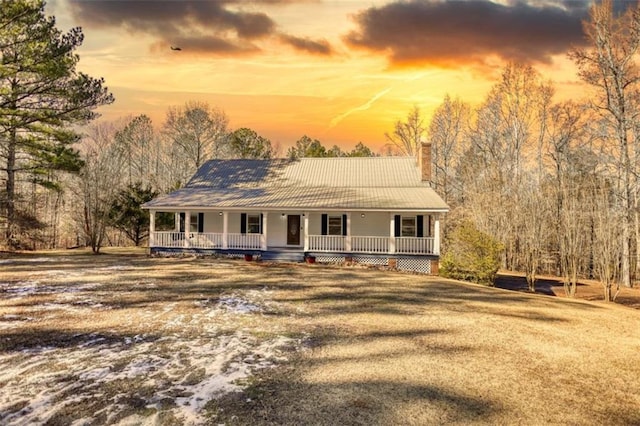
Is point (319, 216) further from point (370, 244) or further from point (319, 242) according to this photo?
point (370, 244)

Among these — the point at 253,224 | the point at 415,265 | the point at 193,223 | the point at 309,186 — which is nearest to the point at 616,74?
the point at 415,265

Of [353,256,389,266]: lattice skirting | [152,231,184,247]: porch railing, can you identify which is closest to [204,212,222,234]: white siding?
[152,231,184,247]: porch railing

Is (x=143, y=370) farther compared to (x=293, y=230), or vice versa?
(x=293, y=230)

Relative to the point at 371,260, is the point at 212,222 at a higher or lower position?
higher

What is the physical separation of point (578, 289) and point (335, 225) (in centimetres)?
1213

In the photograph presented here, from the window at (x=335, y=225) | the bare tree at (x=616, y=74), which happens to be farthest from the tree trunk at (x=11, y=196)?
the bare tree at (x=616, y=74)

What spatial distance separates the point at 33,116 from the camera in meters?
19.5

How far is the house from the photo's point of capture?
60.9 feet

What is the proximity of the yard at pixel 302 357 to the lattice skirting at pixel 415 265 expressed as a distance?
6.61m

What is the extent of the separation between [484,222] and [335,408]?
24.1 metres

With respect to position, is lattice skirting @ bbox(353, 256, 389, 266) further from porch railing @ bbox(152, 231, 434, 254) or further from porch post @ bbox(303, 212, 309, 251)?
porch post @ bbox(303, 212, 309, 251)

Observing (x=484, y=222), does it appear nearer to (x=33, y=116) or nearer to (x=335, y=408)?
(x=335, y=408)

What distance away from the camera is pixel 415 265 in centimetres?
1842

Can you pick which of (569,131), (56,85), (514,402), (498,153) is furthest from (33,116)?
(569,131)
